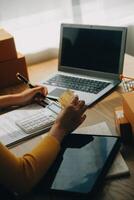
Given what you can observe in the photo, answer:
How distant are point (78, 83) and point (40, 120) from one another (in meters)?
0.35

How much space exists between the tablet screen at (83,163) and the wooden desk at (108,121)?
0.14 feet

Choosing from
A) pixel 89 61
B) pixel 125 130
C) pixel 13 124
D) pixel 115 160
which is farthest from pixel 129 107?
pixel 89 61

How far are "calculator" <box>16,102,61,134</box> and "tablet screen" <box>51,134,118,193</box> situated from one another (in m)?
0.19

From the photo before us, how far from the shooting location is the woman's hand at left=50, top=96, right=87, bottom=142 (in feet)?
3.73

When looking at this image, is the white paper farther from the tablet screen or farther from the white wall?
the white wall

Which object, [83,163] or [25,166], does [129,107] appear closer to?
[83,163]

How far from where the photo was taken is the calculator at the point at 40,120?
4.21ft

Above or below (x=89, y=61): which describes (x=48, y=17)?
above

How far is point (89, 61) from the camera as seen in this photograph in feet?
5.40

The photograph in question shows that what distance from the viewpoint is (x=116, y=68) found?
155 centimetres

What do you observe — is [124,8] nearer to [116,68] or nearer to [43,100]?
[116,68]

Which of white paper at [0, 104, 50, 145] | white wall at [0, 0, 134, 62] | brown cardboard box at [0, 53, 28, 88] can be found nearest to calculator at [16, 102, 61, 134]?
white paper at [0, 104, 50, 145]

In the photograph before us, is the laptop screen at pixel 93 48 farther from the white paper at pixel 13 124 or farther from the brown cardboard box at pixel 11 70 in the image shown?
the white paper at pixel 13 124

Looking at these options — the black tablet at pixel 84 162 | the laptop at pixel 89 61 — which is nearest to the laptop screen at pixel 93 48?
the laptop at pixel 89 61
